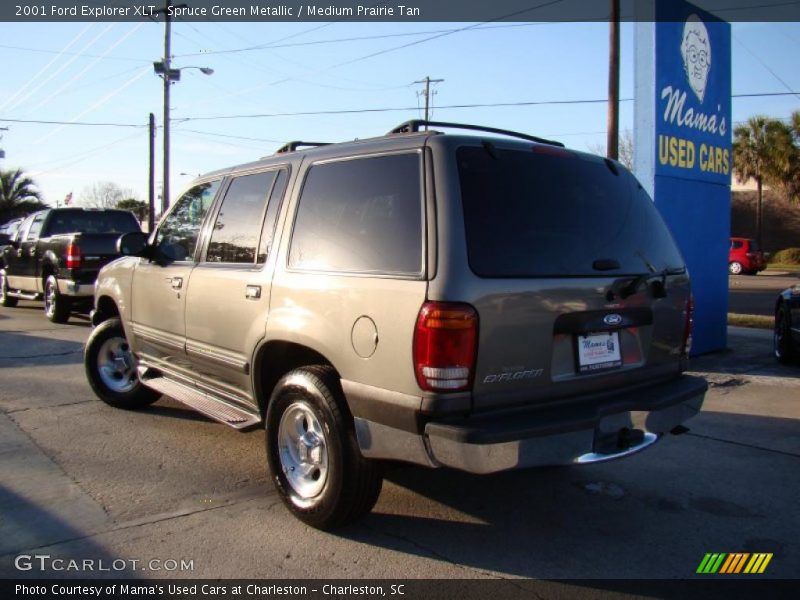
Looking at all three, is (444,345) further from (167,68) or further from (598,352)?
(167,68)

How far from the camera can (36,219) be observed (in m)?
12.8

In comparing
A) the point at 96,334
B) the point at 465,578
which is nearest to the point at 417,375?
the point at 465,578

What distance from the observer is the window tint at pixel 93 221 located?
489 inches

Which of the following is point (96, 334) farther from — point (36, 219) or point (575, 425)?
point (36, 219)

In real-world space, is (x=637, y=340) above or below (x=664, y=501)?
above

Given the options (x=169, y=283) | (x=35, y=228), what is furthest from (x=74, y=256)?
(x=169, y=283)

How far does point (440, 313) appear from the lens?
9.64 feet

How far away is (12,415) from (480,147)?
4.61 m

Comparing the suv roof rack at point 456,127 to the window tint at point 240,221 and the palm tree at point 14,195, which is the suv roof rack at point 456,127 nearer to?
the window tint at point 240,221

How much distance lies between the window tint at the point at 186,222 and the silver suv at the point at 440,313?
0.54 m

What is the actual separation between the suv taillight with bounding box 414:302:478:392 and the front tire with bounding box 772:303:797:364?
21.0 ft

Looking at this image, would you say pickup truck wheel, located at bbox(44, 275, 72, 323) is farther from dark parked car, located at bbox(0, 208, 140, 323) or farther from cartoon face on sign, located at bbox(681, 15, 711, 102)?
cartoon face on sign, located at bbox(681, 15, 711, 102)

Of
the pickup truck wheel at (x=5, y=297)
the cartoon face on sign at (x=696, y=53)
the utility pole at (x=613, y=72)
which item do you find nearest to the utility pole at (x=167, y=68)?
the pickup truck wheel at (x=5, y=297)

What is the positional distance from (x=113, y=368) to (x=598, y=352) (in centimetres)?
441
